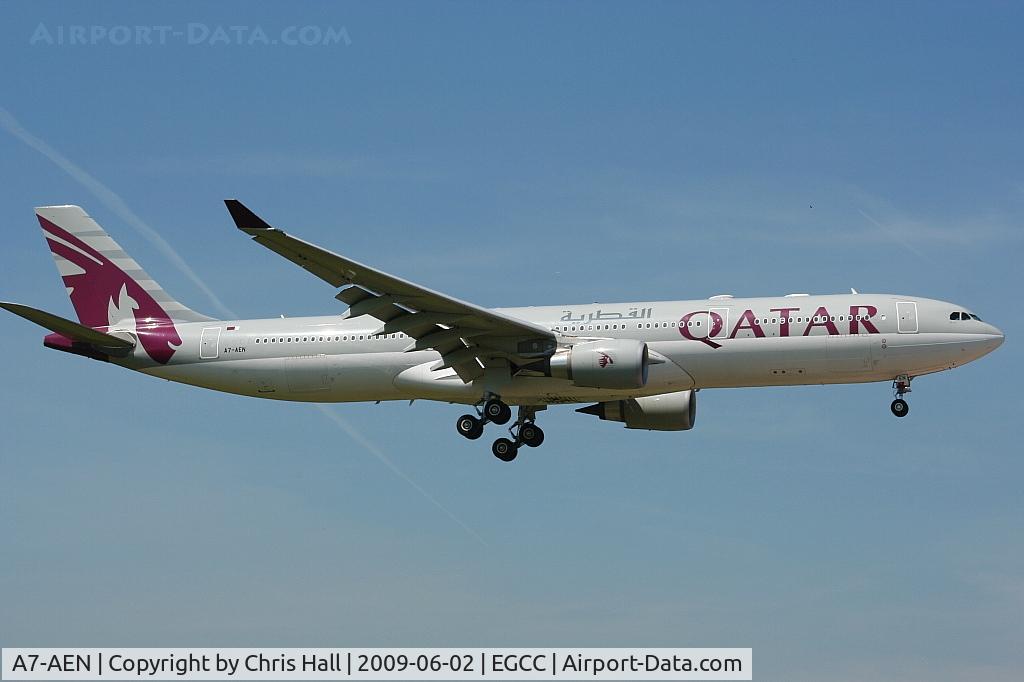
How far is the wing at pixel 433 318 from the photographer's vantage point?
3825 centimetres

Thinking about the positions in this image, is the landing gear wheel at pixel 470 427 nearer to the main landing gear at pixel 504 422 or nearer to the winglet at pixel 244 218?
the main landing gear at pixel 504 422

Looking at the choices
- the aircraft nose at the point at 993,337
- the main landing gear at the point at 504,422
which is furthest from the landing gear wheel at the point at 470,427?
the aircraft nose at the point at 993,337

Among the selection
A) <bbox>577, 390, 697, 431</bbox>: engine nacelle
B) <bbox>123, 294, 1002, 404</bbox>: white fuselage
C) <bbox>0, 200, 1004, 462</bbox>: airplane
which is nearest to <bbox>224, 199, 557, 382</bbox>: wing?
<bbox>0, 200, 1004, 462</bbox>: airplane

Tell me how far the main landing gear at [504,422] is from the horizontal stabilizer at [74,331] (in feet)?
36.8

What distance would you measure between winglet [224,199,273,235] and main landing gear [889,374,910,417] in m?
18.5

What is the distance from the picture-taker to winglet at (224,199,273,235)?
117ft

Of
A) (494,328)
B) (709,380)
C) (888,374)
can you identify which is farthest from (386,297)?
(888,374)

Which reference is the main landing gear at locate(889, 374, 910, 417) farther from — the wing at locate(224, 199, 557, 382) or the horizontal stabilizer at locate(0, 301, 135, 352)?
the horizontal stabilizer at locate(0, 301, 135, 352)

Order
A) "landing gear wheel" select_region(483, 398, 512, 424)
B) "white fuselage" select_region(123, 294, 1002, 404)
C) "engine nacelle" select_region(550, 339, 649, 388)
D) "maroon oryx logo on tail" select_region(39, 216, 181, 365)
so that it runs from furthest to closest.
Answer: "maroon oryx logo on tail" select_region(39, 216, 181, 365) < "landing gear wheel" select_region(483, 398, 512, 424) < "white fuselage" select_region(123, 294, 1002, 404) < "engine nacelle" select_region(550, 339, 649, 388)

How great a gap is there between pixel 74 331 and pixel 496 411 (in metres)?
13.3

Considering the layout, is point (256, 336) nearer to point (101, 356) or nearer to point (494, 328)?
point (101, 356)

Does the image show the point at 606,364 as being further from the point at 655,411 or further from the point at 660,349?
the point at 655,411

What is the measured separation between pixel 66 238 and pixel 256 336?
9039 mm

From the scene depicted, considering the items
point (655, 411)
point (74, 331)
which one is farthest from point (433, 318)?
point (74, 331)
